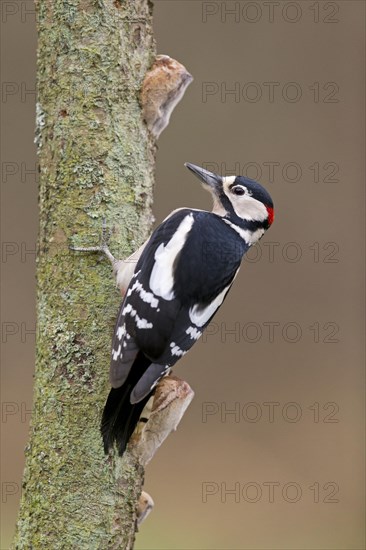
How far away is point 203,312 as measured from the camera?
217 centimetres

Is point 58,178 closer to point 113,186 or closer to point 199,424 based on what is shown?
point 113,186

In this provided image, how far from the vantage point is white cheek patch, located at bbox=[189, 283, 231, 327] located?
2.14 meters

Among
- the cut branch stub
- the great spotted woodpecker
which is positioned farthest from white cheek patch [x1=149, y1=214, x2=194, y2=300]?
the cut branch stub

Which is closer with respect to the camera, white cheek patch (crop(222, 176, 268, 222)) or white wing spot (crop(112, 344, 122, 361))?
white wing spot (crop(112, 344, 122, 361))

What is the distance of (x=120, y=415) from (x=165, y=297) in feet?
0.98

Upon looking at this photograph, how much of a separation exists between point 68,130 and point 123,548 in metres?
1.02

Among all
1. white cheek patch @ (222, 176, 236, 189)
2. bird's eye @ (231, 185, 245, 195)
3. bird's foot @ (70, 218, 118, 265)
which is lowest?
bird's foot @ (70, 218, 118, 265)

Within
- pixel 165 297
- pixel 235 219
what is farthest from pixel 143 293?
pixel 235 219

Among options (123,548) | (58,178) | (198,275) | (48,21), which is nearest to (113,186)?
(58,178)

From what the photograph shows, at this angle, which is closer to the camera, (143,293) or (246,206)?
(143,293)

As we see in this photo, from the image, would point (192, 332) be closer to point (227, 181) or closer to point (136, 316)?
point (136, 316)

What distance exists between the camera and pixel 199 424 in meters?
4.47

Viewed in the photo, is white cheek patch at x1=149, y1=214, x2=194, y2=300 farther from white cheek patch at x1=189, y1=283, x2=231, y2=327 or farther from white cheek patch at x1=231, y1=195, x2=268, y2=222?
white cheek patch at x1=231, y1=195, x2=268, y2=222

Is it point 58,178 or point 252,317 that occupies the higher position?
point 58,178
